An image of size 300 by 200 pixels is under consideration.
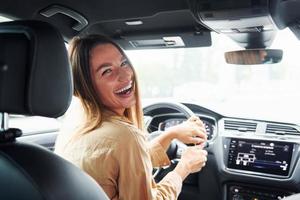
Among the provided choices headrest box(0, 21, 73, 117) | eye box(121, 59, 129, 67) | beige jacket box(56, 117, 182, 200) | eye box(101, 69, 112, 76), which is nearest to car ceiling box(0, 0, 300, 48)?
eye box(121, 59, 129, 67)

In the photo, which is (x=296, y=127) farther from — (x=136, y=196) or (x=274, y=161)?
(x=136, y=196)

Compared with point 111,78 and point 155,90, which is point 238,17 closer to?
point 111,78

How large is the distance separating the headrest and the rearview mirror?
1509 millimetres

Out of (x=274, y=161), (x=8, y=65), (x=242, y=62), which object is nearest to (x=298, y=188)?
(x=274, y=161)

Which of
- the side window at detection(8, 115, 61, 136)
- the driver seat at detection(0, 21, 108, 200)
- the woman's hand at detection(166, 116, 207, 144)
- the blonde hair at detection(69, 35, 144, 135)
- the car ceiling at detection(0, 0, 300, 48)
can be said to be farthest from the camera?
the side window at detection(8, 115, 61, 136)

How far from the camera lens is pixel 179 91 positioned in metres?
3.94

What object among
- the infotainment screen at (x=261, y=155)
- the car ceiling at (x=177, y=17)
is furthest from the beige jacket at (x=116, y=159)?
the infotainment screen at (x=261, y=155)

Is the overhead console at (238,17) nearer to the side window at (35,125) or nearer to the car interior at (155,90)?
the car interior at (155,90)

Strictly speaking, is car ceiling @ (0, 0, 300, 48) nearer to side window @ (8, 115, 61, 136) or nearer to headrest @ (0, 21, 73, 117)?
side window @ (8, 115, 61, 136)

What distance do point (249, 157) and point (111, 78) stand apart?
1487mm

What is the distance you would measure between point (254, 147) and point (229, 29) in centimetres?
94

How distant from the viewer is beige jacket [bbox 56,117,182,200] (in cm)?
174

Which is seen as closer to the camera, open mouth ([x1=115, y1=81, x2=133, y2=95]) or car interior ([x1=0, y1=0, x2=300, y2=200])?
car interior ([x1=0, y1=0, x2=300, y2=200])

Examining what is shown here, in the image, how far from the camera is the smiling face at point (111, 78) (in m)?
1.97
